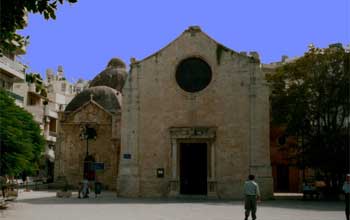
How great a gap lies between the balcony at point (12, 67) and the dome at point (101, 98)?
6.44 metres

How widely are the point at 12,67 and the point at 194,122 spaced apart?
17820 millimetres

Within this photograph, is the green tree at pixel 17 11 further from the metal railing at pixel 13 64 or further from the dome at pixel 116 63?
the dome at pixel 116 63

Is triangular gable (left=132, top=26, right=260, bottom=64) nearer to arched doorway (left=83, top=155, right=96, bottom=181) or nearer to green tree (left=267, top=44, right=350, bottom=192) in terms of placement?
green tree (left=267, top=44, right=350, bottom=192)

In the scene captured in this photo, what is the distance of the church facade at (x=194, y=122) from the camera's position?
→ 31.2 metres

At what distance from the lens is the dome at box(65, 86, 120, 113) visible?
47.4 m

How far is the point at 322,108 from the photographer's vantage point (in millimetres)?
31797

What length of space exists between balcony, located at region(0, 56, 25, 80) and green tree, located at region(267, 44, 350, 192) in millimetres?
20906

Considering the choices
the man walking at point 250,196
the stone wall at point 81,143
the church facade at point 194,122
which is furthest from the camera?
the stone wall at point 81,143

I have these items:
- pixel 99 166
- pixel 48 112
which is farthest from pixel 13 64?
pixel 48 112

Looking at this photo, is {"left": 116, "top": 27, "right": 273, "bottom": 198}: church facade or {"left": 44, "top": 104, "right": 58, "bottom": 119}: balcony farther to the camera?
{"left": 44, "top": 104, "right": 58, "bottom": 119}: balcony

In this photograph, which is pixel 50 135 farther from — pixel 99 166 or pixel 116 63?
pixel 99 166

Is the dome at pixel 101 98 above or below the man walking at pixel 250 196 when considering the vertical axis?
above

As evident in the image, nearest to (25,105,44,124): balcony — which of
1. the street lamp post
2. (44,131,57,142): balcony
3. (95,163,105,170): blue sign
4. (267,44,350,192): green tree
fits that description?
(44,131,57,142): balcony

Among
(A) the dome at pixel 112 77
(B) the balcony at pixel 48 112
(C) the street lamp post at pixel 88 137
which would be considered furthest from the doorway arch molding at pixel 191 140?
(B) the balcony at pixel 48 112
